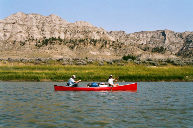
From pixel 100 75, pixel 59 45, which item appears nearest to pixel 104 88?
pixel 100 75

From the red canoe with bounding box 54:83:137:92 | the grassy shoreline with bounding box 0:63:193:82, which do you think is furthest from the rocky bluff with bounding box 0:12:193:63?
the red canoe with bounding box 54:83:137:92

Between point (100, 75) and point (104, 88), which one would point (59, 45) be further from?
point (104, 88)

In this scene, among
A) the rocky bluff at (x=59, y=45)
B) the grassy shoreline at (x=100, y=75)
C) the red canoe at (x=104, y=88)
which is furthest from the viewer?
the rocky bluff at (x=59, y=45)

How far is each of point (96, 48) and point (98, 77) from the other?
11532cm

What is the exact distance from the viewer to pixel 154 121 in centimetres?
1608

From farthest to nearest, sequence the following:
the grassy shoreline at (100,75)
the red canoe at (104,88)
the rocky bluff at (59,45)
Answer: the rocky bluff at (59,45)
the grassy shoreline at (100,75)
the red canoe at (104,88)

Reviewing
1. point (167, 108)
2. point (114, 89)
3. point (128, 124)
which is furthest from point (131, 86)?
point (128, 124)

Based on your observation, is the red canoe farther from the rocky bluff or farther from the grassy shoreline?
the rocky bluff

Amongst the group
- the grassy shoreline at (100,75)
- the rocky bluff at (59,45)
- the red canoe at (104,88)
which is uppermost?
the rocky bluff at (59,45)

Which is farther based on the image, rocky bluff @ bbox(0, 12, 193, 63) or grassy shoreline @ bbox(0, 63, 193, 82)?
rocky bluff @ bbox(0, 12, 193, 63)

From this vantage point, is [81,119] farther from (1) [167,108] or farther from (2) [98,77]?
(2) [98,77]

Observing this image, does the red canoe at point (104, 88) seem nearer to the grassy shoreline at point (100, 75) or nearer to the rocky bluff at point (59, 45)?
the grassy shoreline at point (100, 75)

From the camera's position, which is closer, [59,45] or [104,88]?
[104,88]

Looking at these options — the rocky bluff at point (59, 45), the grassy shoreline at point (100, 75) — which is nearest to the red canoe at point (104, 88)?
the grassy shoreline at point (100, 75)
